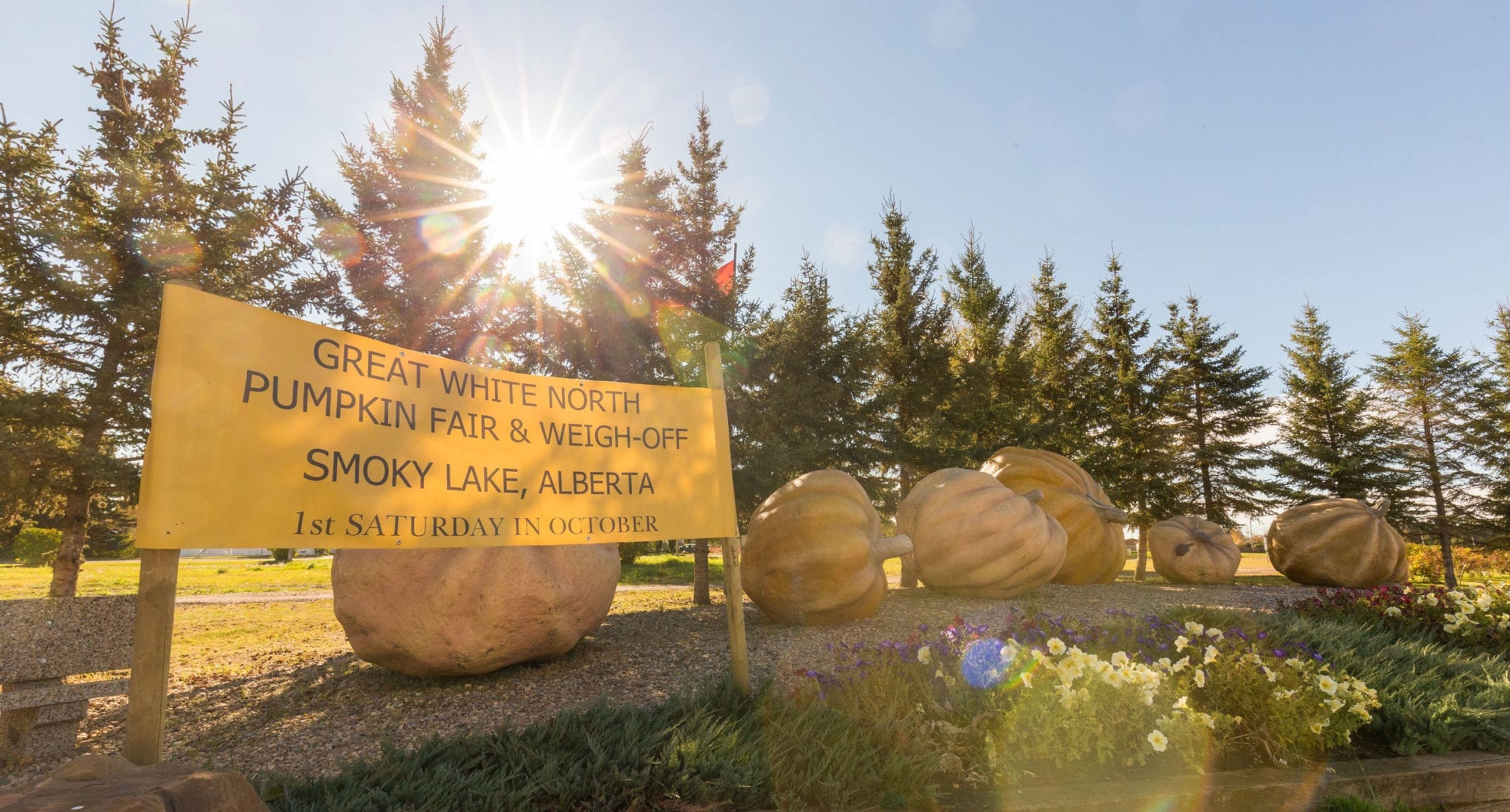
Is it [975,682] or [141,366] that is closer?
[975,682]

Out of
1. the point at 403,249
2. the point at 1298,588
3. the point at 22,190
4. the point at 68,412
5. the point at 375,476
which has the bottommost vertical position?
the point at 1298,588

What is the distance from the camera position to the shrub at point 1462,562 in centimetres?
1709

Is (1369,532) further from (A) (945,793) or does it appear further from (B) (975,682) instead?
(A) (945,793)

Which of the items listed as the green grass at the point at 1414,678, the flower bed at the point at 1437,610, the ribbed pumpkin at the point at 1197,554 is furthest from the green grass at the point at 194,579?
the ribbed pumpkin at the point at 1197,554

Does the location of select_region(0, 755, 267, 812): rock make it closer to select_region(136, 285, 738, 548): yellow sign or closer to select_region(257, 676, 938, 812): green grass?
select_region(257, 676, 938, 812): green grass

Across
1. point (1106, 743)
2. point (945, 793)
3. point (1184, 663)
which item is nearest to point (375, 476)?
point (945, 793)

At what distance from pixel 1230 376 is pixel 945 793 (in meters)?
20.5

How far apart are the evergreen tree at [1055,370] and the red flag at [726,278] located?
21.0 feet

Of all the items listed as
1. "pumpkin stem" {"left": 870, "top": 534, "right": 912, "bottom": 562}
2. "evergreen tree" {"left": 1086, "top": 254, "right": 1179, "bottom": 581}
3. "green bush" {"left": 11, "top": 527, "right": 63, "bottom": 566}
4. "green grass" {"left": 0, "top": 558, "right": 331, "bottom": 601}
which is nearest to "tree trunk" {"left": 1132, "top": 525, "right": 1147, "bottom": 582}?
"evergreen tree" {"left": 1086, "top": 254, "right": 1179, "bottom": 581}

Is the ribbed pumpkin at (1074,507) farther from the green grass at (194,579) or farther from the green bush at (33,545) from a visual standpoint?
the green bush at (33,545)

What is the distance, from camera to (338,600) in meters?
4.66

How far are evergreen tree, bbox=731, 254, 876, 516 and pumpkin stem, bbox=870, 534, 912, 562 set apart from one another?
119 inches

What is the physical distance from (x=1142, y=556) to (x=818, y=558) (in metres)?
11.3

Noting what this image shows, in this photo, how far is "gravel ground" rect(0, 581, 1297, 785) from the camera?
3.72 meters
